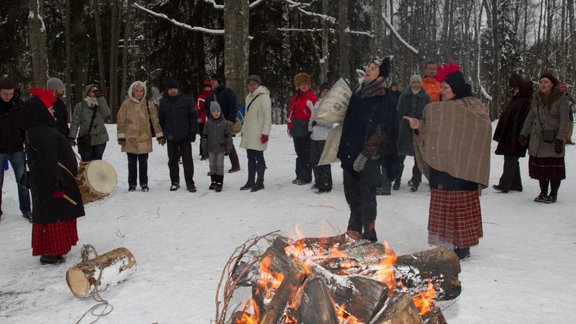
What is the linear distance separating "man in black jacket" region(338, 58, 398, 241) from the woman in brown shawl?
0.29 metres

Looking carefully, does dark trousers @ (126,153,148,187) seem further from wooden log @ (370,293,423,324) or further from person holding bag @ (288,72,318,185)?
wooden log @ (370,293,423,324)

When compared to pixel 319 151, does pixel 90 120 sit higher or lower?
higher

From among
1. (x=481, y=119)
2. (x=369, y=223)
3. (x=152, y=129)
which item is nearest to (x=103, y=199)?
(x=152, y=129)

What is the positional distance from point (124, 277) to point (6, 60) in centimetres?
1790

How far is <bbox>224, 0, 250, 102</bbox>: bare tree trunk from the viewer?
37.1ft

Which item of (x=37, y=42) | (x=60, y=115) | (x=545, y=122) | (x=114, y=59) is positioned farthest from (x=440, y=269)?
(x=114, y=59)

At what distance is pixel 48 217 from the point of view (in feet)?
16.8

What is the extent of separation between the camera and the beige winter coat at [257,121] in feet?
28.0

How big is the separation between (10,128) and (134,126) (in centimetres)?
210

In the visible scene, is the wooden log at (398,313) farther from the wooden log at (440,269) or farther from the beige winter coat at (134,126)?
the beige winter coat at (134,126)

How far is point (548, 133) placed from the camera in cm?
746

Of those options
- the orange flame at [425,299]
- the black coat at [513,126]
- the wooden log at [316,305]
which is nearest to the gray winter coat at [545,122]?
the black coat at [513,126]

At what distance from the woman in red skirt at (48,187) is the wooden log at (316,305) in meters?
3.50

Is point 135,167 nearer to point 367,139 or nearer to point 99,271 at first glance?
point 99,271
